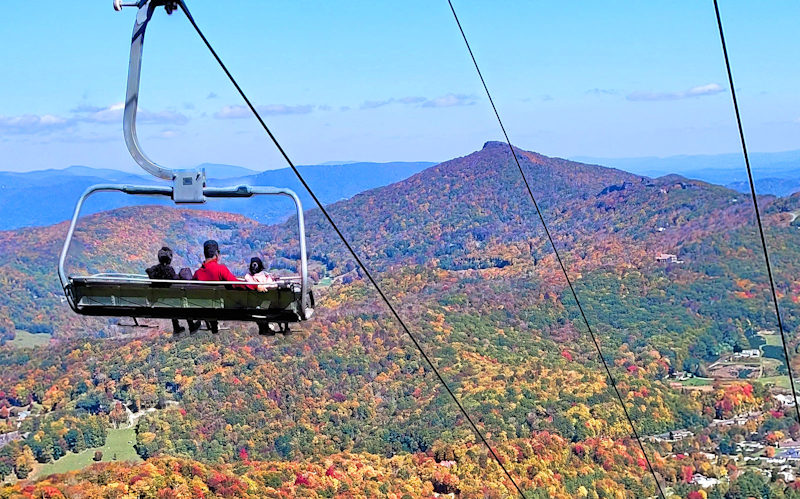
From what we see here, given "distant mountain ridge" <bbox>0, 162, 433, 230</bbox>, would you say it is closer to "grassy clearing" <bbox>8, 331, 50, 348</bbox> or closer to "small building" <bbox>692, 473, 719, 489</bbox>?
"grassy clearing" <bbox>8, 331, 50, 348</bbox>

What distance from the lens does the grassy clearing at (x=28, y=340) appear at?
72812 mm

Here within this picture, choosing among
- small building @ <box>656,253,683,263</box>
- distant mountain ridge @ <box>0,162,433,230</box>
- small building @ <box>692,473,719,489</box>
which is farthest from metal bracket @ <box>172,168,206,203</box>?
distant mountain ridge @ <box>0,162,433,230</box>

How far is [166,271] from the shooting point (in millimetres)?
7246

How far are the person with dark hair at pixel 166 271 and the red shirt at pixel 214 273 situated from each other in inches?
9.5

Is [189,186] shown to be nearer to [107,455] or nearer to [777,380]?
[107,455]

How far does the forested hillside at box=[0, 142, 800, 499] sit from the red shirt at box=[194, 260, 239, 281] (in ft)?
1.95

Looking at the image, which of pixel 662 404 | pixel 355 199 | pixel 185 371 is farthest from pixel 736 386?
pixel 355 199

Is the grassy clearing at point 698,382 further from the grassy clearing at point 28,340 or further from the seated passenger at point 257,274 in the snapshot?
the seated passenger at point 257,274

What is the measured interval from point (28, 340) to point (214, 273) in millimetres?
73113

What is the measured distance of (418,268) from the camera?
9338cm

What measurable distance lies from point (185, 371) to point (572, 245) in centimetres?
5600

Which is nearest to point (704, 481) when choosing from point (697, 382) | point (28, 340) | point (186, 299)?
point (697, 382)

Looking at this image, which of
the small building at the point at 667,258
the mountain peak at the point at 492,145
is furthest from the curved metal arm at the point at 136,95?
the mountain peak at the point at 492,145

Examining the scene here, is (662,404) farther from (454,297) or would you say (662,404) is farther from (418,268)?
(418,268)
